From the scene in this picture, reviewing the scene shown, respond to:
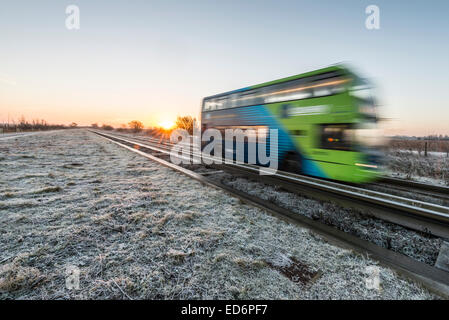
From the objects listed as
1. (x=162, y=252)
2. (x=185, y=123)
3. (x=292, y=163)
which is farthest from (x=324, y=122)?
(x=185, y=123)

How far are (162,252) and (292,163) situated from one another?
20.9 ft

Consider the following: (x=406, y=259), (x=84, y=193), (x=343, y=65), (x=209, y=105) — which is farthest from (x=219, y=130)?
(x=406, y=259)

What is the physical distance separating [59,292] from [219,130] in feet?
33.0

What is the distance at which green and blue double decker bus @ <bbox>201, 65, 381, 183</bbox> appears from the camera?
5543 mm

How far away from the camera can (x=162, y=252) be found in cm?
244

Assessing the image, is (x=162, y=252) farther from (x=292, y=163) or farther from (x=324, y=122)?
(x=292, y=163)

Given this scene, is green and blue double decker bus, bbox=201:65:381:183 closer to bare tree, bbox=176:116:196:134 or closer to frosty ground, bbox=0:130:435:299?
frosty ground, bbox=0:130:435:299

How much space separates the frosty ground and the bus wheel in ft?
13.3

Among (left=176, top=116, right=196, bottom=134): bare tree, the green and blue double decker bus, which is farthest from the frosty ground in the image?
(left=176, top=116, right=196, bottom=134): bare tree

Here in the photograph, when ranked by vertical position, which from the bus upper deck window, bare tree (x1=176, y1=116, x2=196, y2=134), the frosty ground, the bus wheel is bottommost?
the frosty ground

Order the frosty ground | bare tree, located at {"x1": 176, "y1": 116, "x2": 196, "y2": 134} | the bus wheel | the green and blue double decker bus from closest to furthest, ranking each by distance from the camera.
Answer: the frosty ground → the green and blue double decker bus → the bus wheel → bare tree, located at {"x1": 176, "y1": 116, "x2": 196, "y2": 134}

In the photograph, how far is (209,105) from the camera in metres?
12.1
